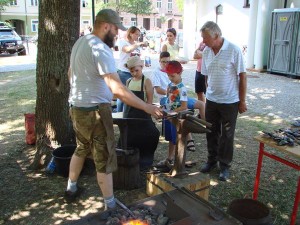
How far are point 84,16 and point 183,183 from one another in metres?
46.7

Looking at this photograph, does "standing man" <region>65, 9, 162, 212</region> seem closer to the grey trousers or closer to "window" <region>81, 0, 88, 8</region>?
the grey trousers

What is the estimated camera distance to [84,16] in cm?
4653

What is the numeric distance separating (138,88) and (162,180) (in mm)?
1326

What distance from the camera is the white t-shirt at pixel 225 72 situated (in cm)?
370

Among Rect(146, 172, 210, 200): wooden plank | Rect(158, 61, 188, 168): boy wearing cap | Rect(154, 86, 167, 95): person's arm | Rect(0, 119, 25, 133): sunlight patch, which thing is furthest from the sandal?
Rect(0, 119, 25, 133): sunlight patch

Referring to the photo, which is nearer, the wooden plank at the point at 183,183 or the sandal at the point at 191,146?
the wooden plank at the point at 183,183

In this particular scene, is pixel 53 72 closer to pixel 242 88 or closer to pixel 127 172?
pixel 127 172

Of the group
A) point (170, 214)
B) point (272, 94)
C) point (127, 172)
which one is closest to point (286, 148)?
point (170, 214)

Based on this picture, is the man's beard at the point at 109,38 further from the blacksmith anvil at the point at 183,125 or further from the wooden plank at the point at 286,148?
the wooden plank at the point at 286,148

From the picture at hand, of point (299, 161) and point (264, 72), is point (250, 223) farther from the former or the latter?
point (264, 72)

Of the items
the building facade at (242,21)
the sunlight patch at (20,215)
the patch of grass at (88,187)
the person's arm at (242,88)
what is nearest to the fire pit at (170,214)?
the patch of grass at (88,187)

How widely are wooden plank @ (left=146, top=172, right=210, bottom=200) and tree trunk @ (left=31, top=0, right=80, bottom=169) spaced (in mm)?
1589

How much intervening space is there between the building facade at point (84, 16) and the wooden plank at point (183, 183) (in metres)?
32.8

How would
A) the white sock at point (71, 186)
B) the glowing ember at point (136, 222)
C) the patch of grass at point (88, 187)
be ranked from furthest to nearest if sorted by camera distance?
the white sock at point (71, 186), the patch of grass at point (88, 187), the glowing ember at point (136, 222)
